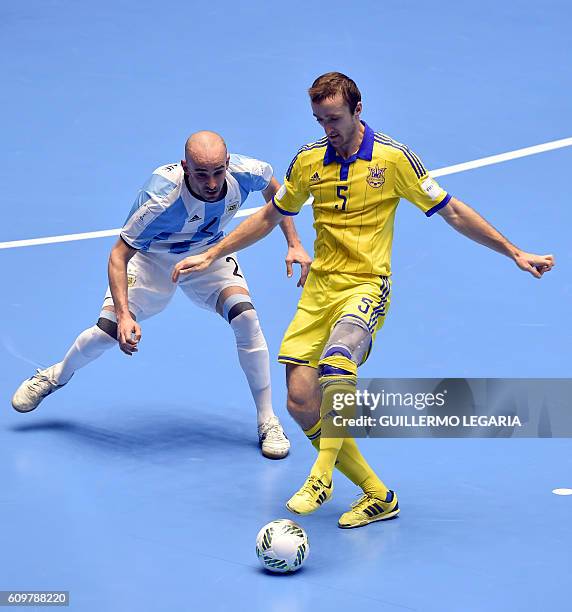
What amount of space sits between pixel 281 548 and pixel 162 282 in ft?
10.0

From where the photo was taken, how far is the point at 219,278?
10602 mm

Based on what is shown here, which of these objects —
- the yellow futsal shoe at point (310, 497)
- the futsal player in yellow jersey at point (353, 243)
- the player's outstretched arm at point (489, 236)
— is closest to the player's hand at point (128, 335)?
the futsal player in yellow jersey at point (353, 243)

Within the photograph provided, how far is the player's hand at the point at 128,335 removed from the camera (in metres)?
9.48

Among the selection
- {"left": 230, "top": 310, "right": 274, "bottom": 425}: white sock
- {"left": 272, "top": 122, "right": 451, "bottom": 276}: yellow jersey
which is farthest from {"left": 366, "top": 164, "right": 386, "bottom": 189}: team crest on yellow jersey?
{"left": 230, "top": 310, "right": 274, "bottom": 425}: white sock

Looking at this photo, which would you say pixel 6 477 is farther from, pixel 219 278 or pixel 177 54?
pixel 177 54

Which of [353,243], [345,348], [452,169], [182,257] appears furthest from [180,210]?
[452,169]

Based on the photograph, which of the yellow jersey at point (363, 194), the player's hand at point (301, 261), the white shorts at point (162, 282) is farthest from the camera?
the white shorts at point (162, 282)

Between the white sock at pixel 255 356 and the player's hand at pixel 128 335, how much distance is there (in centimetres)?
98

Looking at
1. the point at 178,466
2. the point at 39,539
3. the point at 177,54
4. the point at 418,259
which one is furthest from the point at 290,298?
the point at 177,54

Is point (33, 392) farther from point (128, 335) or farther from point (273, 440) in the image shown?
point (273, 440)

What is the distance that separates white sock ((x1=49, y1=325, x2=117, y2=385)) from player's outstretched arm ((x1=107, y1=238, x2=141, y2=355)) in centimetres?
42

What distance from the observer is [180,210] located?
33.2ft

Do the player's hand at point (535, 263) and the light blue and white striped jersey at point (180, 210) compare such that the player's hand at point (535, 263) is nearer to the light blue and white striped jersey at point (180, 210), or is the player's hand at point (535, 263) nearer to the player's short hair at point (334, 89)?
the player's short hair at point (334, 89)

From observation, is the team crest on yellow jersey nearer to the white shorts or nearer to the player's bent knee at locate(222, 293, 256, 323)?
the player's bent knee at locate(222, 293, 256, 323)
